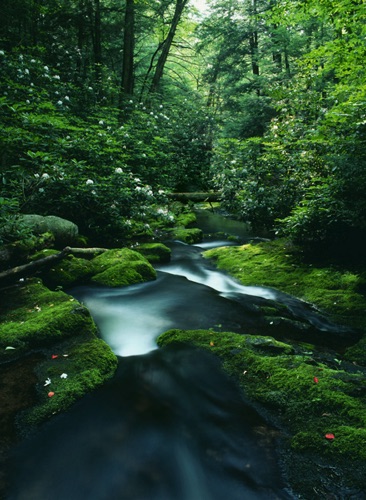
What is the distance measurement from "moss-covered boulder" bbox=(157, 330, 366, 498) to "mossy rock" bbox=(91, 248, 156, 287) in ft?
7.29

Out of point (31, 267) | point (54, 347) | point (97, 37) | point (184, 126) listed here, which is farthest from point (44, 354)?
point (97, 37)

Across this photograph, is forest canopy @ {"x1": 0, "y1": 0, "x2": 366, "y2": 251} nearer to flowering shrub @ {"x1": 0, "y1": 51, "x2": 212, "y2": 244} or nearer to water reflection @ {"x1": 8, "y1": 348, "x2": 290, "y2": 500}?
flowering shrub @ {"x1": 0, "y1": 51, "x2": 212, "y2": 244}

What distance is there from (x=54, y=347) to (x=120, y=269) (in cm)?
260

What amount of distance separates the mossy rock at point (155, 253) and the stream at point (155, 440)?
337 cm

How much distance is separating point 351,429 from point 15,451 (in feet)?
8.18

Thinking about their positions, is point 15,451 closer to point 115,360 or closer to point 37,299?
point 115,360

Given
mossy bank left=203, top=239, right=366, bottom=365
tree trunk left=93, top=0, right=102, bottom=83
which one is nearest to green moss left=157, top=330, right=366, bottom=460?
mossy bank left=203, top=239, right=366, bottom=365

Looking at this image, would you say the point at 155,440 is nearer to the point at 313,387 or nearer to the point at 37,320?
the point at 313,387

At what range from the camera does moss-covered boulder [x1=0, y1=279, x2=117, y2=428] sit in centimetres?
282

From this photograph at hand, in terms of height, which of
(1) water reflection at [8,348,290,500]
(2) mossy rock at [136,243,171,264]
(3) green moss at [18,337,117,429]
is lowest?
(1) water reflection at [8,348,290,500]

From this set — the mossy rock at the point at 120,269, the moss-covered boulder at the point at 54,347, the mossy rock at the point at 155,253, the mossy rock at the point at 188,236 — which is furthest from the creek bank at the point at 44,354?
the mossy rock at the point at 188,236

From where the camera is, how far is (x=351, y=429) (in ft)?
7.59

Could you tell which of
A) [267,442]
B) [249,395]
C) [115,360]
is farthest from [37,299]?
[267,442]

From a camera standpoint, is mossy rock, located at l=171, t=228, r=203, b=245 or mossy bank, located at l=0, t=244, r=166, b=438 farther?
mossy rock, located at l=171, t=228, r=203, b=245
